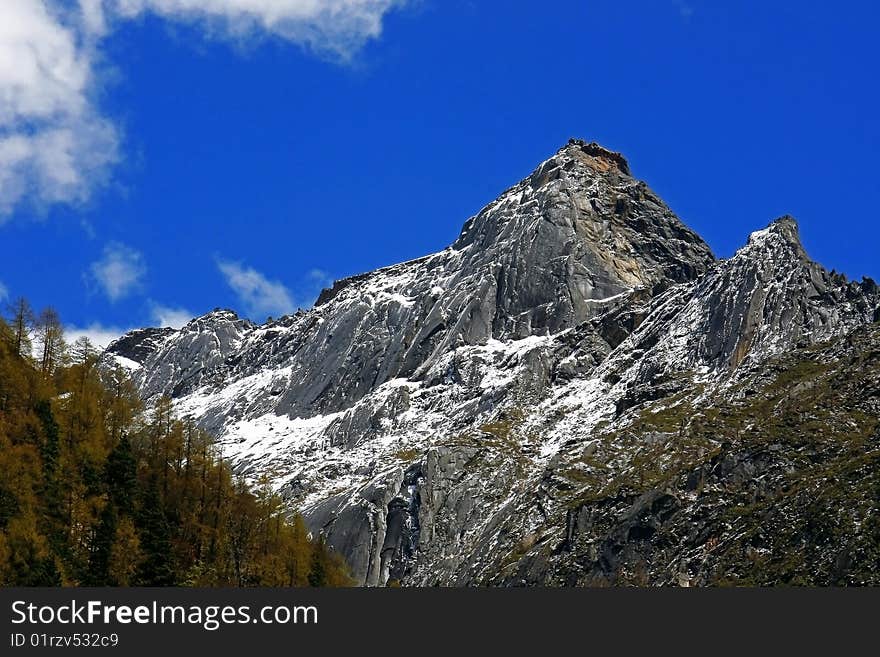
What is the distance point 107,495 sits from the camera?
10644cm

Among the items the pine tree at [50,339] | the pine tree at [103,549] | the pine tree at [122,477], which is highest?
the pine tree at [50,339]

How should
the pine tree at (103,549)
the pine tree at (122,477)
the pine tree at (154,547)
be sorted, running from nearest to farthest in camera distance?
the pine tree at (103,549) < the pine tree at (154,547) < the pine tree at (122,477)

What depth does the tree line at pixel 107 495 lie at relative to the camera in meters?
98.0

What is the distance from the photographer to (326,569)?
135875 millimetres

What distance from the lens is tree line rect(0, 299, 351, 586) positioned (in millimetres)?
98000

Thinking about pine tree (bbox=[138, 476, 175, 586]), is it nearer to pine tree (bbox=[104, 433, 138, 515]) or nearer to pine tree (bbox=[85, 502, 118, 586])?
pine tree (bbox=[104, 433, 138, 515])

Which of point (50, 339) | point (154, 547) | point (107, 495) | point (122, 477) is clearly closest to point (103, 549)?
point (154, 547)

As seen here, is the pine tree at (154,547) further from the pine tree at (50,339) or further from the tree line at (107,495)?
the pine tree at (50,339)

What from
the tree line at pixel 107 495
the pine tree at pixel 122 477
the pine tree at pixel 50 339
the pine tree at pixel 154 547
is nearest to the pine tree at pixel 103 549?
the tree line at pixel 107 495

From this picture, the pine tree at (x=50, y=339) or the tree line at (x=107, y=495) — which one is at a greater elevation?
the pine tree at (x=50, y=339)

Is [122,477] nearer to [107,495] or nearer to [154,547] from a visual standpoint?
[107,495]

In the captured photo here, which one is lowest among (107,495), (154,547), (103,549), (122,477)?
(103,549)

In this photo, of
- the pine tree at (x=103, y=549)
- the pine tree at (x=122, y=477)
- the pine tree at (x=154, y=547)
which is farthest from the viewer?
the pine tree at (x=122, y=477)

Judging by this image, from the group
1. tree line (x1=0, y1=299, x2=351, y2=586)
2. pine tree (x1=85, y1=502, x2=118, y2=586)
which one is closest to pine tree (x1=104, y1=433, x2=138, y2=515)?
tree line (x1=0, y1=299, x2=351, y2=586)
